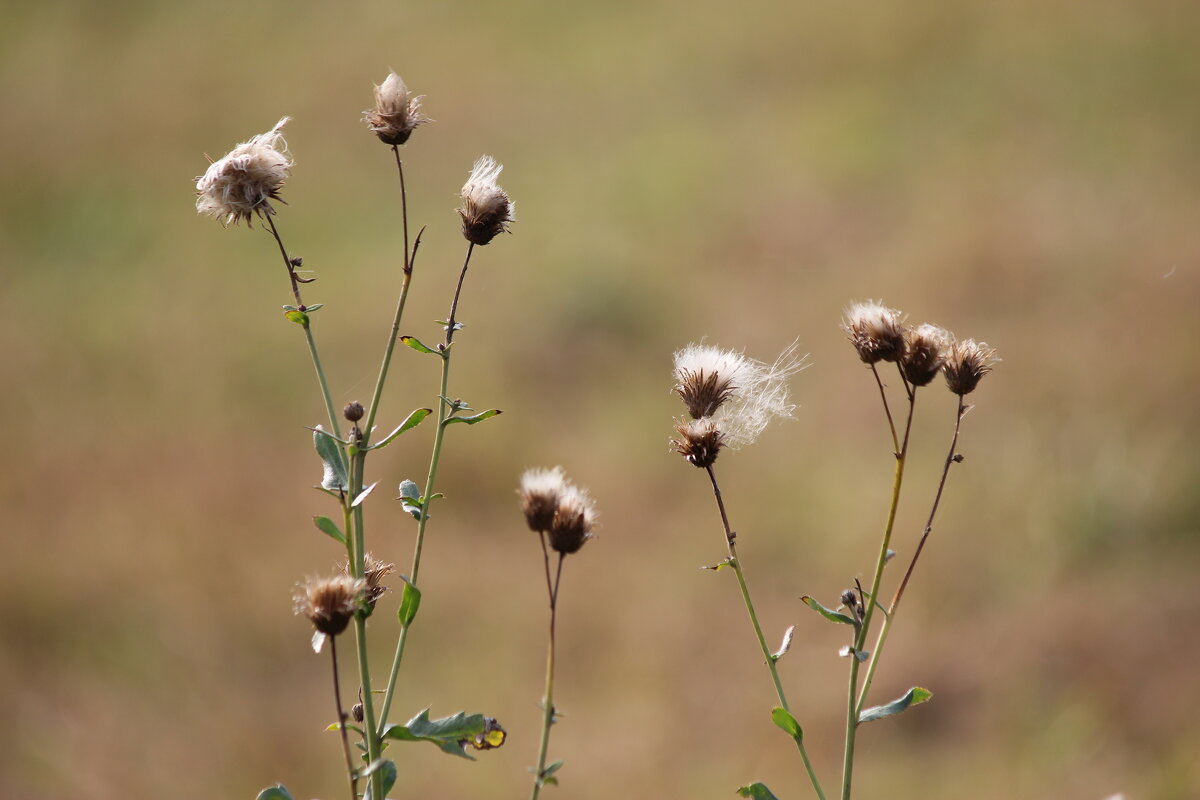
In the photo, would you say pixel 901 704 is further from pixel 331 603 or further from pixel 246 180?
pixel 246 180

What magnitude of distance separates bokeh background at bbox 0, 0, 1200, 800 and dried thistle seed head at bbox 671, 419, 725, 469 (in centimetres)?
197

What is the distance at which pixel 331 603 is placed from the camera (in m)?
0.85

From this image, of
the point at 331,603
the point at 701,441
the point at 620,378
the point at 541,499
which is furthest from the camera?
the point at 620,378

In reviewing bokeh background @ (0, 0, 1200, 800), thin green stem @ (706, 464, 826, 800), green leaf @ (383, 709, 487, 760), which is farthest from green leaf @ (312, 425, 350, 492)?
bokeh background @ (0, 0, 1200, 800)

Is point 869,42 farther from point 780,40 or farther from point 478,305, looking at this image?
point 478,305

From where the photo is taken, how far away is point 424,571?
412 centimetres

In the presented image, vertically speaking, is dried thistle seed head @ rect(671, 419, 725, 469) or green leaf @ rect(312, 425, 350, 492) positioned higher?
dried thistle seed head @ rect(671, 419, 725, 469)

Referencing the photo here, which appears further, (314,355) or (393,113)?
(393,113)

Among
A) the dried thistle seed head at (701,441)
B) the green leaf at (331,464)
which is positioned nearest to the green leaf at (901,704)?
the dried thistle seed head at (701,441)

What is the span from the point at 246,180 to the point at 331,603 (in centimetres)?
45

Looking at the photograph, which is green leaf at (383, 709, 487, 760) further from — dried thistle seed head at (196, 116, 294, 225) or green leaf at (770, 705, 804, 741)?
dried thistle seed head at (196, 116, 294, 225)

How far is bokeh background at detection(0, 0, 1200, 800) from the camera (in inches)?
130

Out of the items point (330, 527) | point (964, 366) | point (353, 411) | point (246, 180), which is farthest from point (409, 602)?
point (964, 366)

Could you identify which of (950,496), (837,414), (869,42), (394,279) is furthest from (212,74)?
(950,496)
